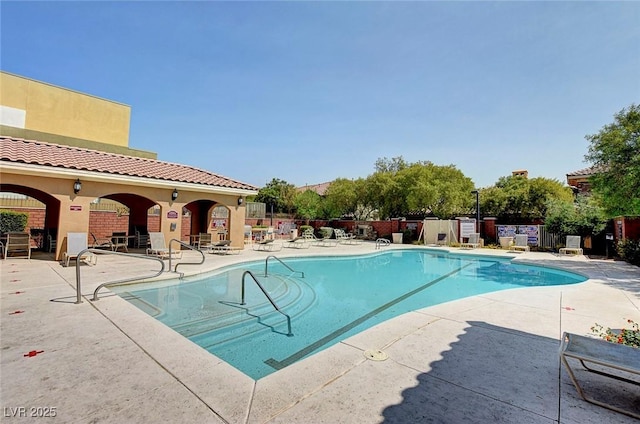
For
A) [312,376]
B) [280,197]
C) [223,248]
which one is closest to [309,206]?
[280,197]

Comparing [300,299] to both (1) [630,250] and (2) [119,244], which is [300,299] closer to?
(2) [119,244]

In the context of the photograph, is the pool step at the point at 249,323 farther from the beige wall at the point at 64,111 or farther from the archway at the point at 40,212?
the beige wall at the point at 64,111

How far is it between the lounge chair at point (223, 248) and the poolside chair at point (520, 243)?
16.2m

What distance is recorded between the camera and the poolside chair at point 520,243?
59.7ft

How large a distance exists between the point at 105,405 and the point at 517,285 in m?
11.4

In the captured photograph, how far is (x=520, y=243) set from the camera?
733 inches

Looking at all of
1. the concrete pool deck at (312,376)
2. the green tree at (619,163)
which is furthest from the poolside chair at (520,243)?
the concrete pool deck at (312,376)

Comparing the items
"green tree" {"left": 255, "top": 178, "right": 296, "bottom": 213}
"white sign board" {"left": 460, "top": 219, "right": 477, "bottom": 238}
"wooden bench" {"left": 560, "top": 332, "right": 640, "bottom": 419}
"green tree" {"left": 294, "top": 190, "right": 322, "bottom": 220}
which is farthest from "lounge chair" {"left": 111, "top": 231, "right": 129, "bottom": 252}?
"green tree" {"left": 255, "top": 178, "right": 296, "bottom": 213}

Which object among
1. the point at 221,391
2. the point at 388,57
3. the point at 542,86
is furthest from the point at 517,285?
the point at 221,391

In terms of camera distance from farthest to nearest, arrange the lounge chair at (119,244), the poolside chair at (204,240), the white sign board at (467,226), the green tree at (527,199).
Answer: the green tree at (527,199), the white sign board at (467,226), the poolside chair at (204,240), the lounge chair at (119,244)

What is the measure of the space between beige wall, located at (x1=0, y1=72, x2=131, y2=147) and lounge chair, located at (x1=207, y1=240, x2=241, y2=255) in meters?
10.1

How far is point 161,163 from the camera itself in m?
14.8

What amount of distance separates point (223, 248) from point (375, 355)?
446 inches

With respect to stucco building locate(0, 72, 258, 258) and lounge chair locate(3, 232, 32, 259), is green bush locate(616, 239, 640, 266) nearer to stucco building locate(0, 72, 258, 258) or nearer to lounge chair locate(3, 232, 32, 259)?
stucco building locate(0, 72, 258, 258)
